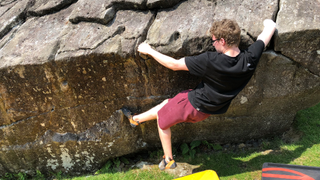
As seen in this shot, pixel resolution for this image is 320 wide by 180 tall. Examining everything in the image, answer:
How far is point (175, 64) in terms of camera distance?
2.81 metres

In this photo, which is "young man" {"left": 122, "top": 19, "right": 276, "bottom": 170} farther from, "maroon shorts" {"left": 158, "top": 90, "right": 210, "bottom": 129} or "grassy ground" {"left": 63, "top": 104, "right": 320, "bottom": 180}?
"grassy ground" {"left": 63, "top": 104, "right": 320, "bottom": 180}

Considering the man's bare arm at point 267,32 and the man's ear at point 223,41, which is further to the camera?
the man's bare arm at point 267,32

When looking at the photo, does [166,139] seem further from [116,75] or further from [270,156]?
[270,156]

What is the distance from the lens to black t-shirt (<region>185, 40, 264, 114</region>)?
266cm

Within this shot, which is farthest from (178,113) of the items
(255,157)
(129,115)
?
(255,157)

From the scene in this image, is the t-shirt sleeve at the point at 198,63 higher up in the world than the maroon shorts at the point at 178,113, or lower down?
higher up

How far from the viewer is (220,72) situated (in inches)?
105

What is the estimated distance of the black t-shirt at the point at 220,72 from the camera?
2658 mm

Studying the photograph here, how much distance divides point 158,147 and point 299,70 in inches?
89.0

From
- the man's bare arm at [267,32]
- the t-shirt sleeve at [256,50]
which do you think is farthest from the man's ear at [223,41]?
the man's bare arm at [267,32]

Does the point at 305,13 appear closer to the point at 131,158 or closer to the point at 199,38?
the point at 199,38

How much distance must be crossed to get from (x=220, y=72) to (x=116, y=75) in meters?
1.34

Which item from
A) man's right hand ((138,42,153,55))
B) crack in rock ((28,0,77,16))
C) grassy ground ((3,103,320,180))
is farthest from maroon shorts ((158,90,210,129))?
crack in rock ((28,0,77,16))

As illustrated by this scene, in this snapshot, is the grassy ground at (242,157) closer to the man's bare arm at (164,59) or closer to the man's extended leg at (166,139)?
the man's extended leg at (166,139)
